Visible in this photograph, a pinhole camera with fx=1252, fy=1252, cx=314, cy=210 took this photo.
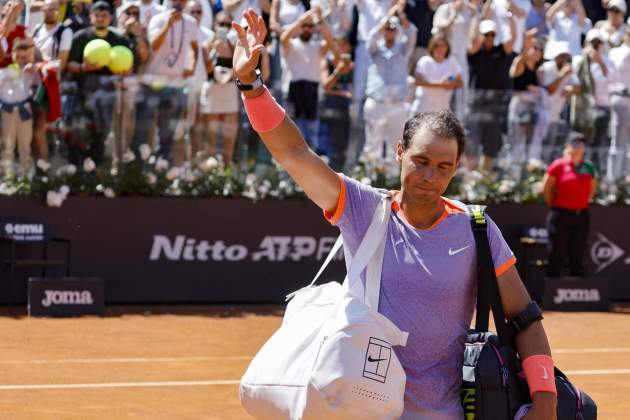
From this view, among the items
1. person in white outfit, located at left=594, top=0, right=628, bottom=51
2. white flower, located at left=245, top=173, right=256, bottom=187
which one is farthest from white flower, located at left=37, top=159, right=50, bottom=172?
person in white outfit, located at left=594, top=0, right=628, bottom=51

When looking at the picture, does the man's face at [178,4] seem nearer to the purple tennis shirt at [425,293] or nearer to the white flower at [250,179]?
the white flower at [250,179]

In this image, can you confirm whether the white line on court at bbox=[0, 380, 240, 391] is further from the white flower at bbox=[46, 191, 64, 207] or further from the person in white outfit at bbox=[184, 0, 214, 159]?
the person in white outfit at bbox=[184, 0, 214, 159]

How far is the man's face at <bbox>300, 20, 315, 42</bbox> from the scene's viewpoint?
15711 millimetres

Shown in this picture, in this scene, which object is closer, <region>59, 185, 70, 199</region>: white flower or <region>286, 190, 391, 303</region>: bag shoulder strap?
<region>286, 190, 391, 303</region>: bag shoulder strap

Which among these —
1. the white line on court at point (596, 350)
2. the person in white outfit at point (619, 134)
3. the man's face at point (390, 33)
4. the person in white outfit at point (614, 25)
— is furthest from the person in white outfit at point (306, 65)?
the person in white outfit at point (614, 25)

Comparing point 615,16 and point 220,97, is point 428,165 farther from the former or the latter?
point 615,16

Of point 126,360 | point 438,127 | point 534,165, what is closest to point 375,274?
point 438,127

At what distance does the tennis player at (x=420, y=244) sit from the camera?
402cm

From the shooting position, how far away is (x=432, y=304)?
13.4 ft

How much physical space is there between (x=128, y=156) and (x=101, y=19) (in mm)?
1595

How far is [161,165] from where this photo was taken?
1466cm

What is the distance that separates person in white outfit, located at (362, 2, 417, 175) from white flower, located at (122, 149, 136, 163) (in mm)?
2902

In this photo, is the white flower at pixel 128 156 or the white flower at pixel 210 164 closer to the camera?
the white flower at pixel 128 156

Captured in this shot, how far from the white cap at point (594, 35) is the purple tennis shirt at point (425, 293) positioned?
558 inches
